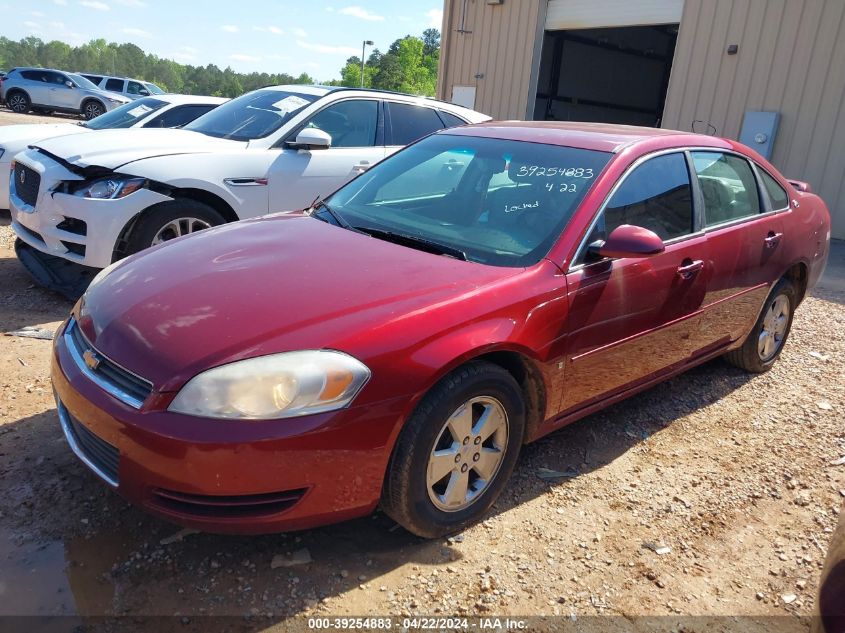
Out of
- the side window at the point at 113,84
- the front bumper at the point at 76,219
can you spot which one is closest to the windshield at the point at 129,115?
the front bumper at the point at 76,219

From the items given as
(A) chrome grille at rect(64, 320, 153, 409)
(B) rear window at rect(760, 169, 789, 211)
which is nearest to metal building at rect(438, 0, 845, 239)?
(B) rear window at rect(760, 169, 789, 211)

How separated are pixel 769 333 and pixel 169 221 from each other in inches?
172

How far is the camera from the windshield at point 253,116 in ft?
18.0

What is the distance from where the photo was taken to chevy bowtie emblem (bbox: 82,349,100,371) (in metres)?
2.37

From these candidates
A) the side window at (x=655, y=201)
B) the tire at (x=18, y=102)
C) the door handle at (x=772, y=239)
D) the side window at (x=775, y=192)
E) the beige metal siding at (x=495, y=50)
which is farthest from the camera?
the tire at (x=18, y=102)

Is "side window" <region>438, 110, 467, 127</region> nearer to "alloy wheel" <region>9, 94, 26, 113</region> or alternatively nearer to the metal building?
the metal building

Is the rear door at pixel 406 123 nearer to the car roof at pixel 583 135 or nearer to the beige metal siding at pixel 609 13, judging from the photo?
the car roof at pixel 583 135

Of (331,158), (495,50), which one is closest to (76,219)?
(331,158)

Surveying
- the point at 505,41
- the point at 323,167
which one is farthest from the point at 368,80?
the point at 323,167

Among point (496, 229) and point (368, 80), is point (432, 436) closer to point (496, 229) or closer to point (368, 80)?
point (496, 229)

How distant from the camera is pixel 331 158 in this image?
5582 mm

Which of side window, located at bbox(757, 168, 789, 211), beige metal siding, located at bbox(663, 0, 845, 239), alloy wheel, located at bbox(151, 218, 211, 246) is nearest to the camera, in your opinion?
side window, located at bbox(757, 168, 789, 211)

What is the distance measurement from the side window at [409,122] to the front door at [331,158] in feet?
0.52

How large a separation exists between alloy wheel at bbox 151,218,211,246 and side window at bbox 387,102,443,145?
2.01 m
